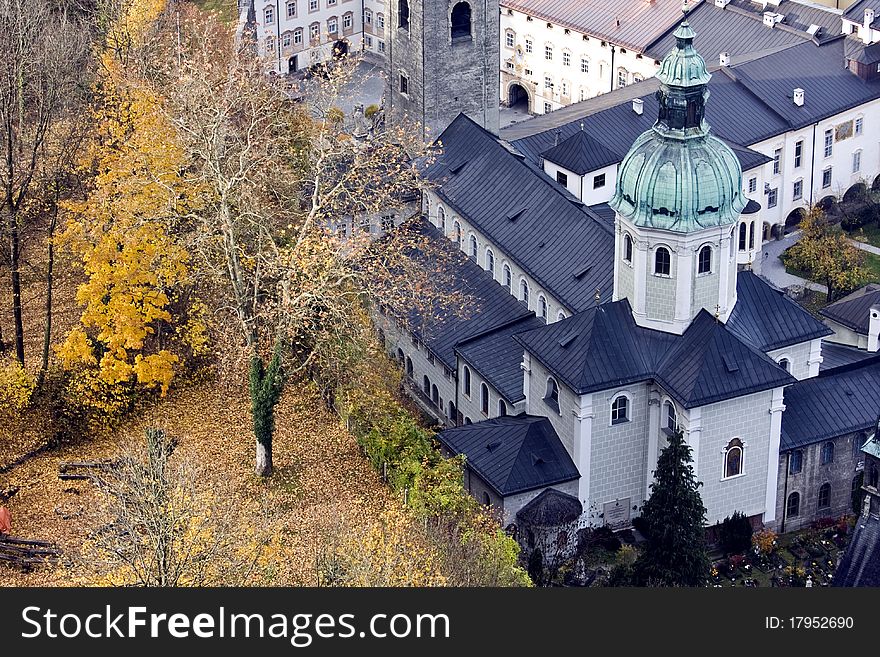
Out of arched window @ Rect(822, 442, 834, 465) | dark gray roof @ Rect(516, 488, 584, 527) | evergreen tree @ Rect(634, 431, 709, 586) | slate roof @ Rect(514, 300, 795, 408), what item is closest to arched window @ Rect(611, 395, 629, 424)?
slate roof @ Rect(514, 300, 795, 408)

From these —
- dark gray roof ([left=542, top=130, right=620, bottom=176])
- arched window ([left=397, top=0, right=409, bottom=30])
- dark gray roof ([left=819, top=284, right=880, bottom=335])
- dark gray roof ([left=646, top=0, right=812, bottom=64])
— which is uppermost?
dark gray roof ([left=646, top=0, right=812, bottom=64])

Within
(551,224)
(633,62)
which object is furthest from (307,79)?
(551,224)

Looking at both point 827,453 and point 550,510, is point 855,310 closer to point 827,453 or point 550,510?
point 827,453

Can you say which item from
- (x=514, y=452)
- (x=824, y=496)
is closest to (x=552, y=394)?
(x=514, y=452)

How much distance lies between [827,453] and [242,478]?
26.5 m

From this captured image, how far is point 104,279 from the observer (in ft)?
283

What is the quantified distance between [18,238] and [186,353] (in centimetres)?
970

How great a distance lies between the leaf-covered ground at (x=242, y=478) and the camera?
78125mm

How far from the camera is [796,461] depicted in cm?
8738

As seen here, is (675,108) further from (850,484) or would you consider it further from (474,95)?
(474,95)

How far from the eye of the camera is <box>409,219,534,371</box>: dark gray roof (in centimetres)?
9519

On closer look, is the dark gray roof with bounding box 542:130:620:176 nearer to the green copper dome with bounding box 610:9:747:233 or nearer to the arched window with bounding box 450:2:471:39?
the arched window with bounding box 450:2:471:39

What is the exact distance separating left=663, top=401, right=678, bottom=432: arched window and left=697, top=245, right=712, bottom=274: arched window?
234 inches

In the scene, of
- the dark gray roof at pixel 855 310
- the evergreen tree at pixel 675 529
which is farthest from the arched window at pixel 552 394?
the dark gray roof at pixel 855 310
